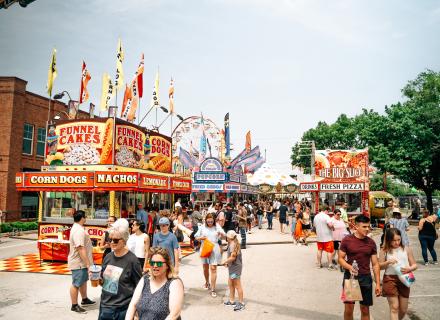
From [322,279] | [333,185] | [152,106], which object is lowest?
[322,279]

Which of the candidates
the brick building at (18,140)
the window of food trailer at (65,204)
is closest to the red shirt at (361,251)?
the window of food trailer at (65,204)

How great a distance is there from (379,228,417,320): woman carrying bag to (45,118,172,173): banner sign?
11483 millimetres

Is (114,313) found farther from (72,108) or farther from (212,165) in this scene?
(212,165)

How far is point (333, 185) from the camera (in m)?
21.4

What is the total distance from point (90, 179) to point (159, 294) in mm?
10107

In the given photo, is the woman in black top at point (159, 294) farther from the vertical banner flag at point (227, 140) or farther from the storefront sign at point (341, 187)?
the vertical banner flag at point (227, 140)

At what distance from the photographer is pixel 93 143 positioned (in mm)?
14562

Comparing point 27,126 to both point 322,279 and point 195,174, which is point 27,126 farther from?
point 322,279

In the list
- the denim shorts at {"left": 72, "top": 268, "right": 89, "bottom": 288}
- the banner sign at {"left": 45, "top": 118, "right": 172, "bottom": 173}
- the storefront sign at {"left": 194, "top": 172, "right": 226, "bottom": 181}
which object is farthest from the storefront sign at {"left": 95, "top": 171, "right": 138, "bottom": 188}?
the storefront sign at {"left": 194, "top": 172, "right": 226, "bottom": 181}

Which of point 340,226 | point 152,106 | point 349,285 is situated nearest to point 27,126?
point 152,106

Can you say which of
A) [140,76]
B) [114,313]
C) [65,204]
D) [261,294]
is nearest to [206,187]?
[140,76]

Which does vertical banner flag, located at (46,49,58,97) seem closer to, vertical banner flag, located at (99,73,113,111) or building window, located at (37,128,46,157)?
vertical banner flag, located at (99,73,113,111)

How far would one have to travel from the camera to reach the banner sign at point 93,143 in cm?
1452

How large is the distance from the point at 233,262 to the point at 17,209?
930 inches
